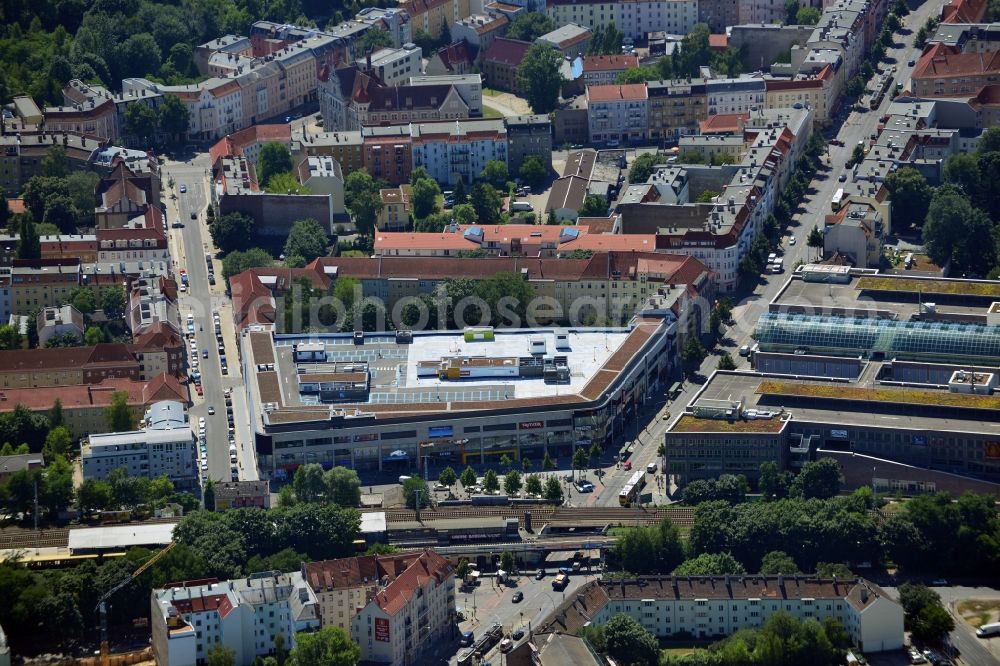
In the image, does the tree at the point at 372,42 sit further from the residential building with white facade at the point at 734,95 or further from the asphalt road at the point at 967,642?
the asphalt road at the point at 967,642

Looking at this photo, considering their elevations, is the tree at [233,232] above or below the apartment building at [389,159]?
below

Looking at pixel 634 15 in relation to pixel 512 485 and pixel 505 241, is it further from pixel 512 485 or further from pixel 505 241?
pixel 512 485

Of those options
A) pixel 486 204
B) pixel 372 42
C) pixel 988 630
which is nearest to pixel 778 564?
pixel 988 630

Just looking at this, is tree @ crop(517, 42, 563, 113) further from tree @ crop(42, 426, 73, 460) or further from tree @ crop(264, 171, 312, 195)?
tree @ crop(42, 426, 73, 460)

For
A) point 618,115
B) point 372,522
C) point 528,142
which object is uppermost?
point 618,115

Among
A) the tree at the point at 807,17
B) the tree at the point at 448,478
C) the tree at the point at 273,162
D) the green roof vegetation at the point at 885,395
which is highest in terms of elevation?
the tree at the point at 807,17

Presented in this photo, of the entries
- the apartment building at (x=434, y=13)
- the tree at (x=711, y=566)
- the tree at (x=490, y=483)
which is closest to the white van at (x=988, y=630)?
the tree at (x=711, y=566)

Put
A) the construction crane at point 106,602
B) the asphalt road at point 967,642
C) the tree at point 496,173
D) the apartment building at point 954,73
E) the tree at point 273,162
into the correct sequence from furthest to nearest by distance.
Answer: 1. the apartment building at point 954,73
2. the tree at point 496,173
3. the tree at point 273,162
4. the construction crane at point 106,602
5. the asphalt road at point 967,642
